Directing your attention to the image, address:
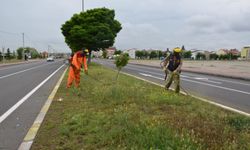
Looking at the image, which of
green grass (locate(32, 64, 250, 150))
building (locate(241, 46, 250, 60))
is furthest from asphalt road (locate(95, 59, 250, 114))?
building (locate(241, 46, 250, 60))

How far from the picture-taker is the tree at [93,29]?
37.1m

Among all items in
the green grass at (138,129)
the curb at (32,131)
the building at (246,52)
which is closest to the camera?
the green grass at (138,129)

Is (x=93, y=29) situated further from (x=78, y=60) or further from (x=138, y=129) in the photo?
(x=138, y=129)

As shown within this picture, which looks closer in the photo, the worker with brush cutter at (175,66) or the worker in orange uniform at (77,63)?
the worker with brush cutter at (175,66)

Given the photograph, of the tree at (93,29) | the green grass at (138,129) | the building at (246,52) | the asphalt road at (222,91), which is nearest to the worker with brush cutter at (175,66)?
the asphalt road at (222,91)

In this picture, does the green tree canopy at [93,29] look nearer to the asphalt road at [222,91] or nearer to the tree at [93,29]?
the tree at [93,29]

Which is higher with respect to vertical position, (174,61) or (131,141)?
(174,61)

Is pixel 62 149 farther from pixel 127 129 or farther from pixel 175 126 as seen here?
pixel 175 126

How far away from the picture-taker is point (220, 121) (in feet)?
21.0

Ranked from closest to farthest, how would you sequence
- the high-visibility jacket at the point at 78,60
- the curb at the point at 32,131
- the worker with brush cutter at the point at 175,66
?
the curb at the point at 32,131 → the worker with brush cutter at the point at 175,66 → the high-visibility jacket at the point at 78,60

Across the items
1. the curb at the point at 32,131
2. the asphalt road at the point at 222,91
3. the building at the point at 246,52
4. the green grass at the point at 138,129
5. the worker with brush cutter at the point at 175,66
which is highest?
the building at the point at 246,52

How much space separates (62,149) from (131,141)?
108 cm

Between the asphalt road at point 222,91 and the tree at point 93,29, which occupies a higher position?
the tree at point 93,29

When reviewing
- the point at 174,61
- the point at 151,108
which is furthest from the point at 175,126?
the point at 174,61
